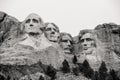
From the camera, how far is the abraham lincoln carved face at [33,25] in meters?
47.6

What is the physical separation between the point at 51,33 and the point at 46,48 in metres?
4.70

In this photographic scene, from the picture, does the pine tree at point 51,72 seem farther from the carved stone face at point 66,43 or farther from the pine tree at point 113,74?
the pine tree at point 113,74

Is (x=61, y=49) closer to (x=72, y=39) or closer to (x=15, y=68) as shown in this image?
(x=72, y=39)

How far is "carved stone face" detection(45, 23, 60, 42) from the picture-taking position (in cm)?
4916

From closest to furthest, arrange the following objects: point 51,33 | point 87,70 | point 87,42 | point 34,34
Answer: point 87,70 < point 34,34 < point 51,33 < point 87,42

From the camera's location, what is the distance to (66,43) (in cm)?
5066

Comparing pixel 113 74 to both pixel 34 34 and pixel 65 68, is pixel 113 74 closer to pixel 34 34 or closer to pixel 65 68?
pixel 65 68

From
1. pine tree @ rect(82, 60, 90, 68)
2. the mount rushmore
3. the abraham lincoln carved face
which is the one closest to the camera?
the mount rushmore

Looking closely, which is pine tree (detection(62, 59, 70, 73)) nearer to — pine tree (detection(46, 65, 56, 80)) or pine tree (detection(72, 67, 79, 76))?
pine tree (detection(72, 67, 79, 76))

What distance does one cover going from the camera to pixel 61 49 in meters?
49.0

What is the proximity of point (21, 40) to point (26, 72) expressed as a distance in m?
5.94

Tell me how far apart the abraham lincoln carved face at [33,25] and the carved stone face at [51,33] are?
1456mm

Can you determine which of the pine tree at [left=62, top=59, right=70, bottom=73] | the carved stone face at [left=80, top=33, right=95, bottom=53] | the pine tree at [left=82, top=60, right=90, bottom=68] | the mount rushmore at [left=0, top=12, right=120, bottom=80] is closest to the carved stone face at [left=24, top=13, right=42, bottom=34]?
the mount rushmore at [left=0, top=12, right=120, bottom=80]

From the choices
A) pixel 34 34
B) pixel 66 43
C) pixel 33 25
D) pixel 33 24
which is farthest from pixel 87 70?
pixel 33 24
